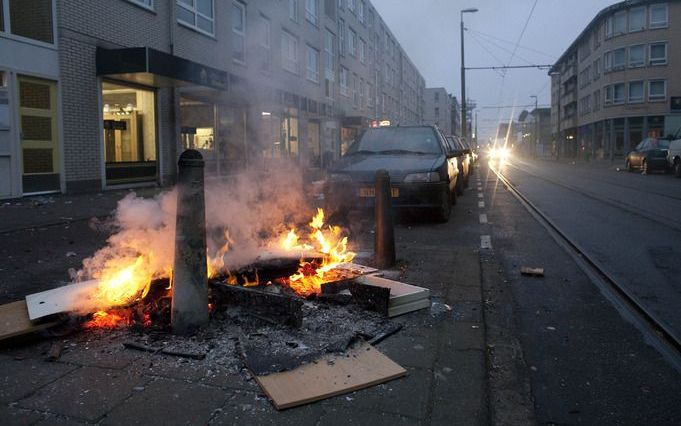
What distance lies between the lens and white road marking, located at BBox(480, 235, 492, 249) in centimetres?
636

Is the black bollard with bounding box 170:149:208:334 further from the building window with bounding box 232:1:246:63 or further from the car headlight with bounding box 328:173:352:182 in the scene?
the car headlight with bounding box 328:173:352:182

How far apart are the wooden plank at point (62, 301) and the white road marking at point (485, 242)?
4.36 meters

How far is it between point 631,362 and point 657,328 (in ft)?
2.45

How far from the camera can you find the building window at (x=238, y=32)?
22.5ft

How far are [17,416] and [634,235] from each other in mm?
7239

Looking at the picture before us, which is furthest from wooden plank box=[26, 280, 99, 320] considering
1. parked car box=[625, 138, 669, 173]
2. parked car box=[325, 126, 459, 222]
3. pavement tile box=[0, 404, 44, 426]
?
parked car box=[625, 138, 669, 173]

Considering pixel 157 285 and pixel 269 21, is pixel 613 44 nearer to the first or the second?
pixel 269 21

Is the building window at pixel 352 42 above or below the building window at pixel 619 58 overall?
below

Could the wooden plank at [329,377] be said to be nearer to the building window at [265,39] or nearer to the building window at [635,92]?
the building window at [265,39]

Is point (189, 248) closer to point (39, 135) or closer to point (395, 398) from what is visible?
point (395, 398)

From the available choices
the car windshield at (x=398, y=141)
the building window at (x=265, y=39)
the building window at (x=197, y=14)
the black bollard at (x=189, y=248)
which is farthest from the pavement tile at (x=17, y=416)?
the building window at (x=197, y=14)

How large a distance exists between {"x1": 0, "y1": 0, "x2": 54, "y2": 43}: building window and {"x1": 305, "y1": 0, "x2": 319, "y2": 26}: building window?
14.5 ft

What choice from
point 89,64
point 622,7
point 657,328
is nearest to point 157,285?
Result: point 657,328

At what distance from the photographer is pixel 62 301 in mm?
3150
